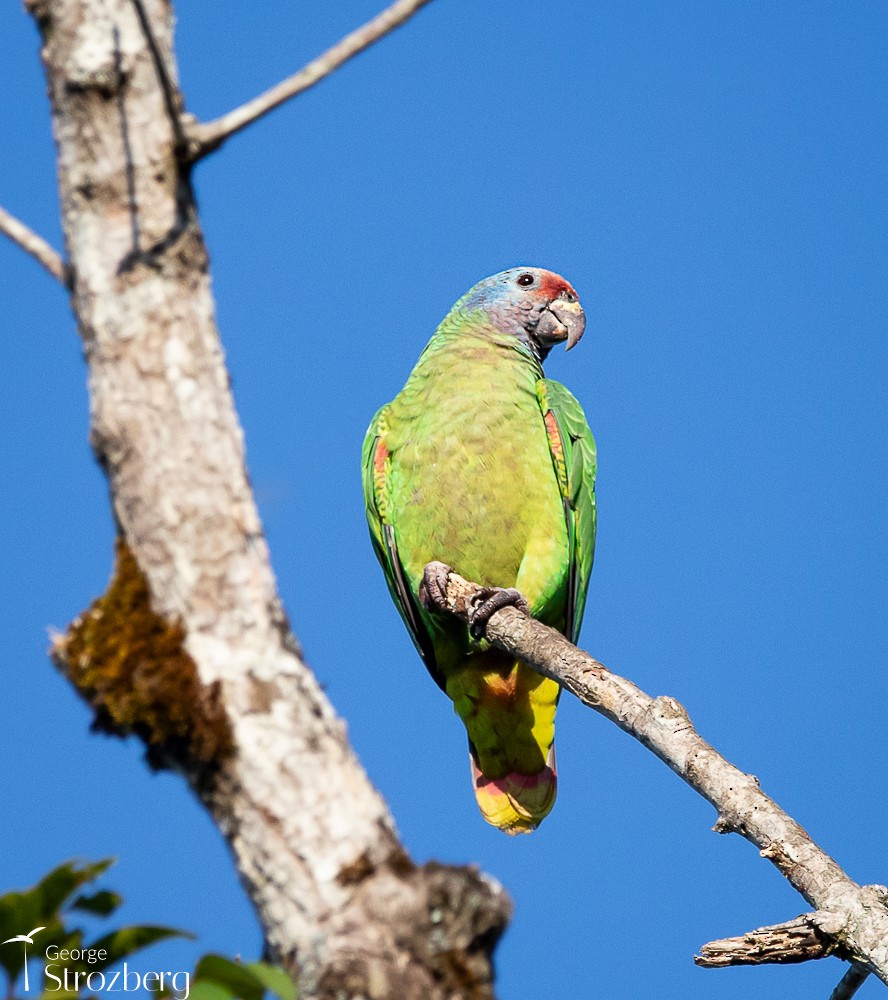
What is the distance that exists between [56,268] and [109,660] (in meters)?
0.89

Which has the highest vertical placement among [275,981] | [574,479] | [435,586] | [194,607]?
[574,479]

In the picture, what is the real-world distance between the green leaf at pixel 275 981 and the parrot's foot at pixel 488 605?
149 inches

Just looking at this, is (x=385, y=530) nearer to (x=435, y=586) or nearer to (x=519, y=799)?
(x=435, y=586)

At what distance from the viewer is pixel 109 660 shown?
2.25 m

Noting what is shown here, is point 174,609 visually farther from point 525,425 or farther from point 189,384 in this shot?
point 525,425

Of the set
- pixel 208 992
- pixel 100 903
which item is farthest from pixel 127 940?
pixel 208 992

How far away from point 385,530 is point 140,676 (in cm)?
448

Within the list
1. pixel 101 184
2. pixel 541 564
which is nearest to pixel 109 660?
pixel 101 184

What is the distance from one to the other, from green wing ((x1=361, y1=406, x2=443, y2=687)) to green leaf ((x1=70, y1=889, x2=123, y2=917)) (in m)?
4.45

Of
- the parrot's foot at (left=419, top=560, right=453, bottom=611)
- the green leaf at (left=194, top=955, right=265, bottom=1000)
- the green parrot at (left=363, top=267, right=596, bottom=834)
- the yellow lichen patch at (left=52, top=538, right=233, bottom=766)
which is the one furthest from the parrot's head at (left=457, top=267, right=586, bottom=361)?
the green leaf at (left=194, top=955, right=265, bottom=1000)

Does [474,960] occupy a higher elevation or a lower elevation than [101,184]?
lower

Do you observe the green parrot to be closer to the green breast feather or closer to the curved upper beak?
the green breast feather

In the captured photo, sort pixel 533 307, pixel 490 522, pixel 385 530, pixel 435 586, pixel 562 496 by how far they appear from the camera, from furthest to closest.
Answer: pixel 533 307 < pixel 385 530 < pixel 562 496 < pixel 490 522 < pixel 435 586

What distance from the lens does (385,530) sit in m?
6.65
